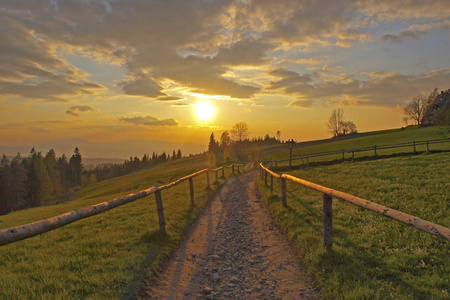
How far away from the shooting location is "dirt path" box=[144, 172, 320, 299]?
4.66 meters

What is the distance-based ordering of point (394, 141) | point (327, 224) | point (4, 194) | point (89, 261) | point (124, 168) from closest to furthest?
point (89, 261) < point (327, 224) < point (394, 141) < point (4, 194) < point (124, 168)

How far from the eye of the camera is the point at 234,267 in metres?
5.80

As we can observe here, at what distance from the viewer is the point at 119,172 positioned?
155125 millimetres

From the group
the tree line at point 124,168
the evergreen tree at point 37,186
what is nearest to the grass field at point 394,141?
the evergreen tree at point 37,186

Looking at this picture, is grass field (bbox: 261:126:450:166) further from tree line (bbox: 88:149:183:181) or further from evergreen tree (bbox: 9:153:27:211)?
tree line (bbox: 88:149:183:181)

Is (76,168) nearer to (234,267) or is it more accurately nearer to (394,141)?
(394,141)

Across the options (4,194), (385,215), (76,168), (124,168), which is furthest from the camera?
(124,168)

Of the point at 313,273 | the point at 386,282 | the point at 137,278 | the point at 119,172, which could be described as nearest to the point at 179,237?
the point at 137,278

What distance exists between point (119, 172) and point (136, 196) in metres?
163

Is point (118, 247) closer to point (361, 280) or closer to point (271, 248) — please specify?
point (271, 248)

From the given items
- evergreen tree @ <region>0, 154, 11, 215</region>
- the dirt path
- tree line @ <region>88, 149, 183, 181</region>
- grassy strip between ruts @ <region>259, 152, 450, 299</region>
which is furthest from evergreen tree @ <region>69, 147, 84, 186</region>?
grassy strip between ruts @ <region>259, 152, 450, 299</region>

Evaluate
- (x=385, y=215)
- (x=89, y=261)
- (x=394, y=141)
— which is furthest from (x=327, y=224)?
(x=394, y=141)

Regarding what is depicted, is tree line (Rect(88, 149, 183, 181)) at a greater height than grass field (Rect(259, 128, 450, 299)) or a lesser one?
lesser

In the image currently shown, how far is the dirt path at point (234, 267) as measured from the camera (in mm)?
4664
